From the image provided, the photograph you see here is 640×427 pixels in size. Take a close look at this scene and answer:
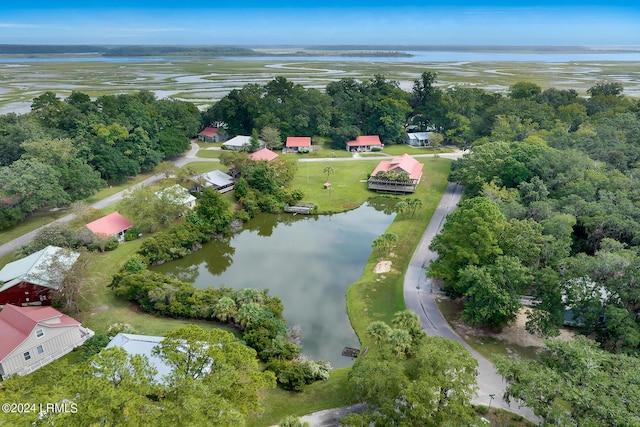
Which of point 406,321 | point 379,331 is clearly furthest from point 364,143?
point 379,331

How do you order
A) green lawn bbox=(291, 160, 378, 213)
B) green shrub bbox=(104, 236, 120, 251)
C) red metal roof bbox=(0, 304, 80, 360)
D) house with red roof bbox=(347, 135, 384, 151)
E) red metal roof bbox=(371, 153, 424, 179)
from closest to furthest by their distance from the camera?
red metal roof bbox=(0, 304, 80, 360), green shrub bbox=(104, 236, 120, 251), green lawn bbox=(291, 160, 378, 213), red metal roof bbox=(371, 153, 424, 179), house with red roof bbox=(347, 135, 384, 151)

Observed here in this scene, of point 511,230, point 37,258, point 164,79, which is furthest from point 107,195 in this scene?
point 164,79

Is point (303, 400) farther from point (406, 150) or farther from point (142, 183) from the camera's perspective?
point (406, 150)

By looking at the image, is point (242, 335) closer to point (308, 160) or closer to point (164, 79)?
point (308, 160)

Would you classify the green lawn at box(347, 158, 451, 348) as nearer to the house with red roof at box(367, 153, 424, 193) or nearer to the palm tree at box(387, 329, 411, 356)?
the house with red roof at box(367, 153, 424, 193)

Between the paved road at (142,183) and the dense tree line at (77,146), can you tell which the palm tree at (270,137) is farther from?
the dense tree line at (77,146)

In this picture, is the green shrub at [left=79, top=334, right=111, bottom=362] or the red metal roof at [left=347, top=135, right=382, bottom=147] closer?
the green shrub at [left=79, top=334, right=111, bottom=362]

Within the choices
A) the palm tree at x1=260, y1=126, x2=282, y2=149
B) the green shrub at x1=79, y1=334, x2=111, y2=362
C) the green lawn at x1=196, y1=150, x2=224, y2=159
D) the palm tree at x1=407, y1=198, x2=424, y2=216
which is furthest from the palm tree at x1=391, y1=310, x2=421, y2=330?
the palm tree at x1=260, y1=126, x2=282, y2=149
